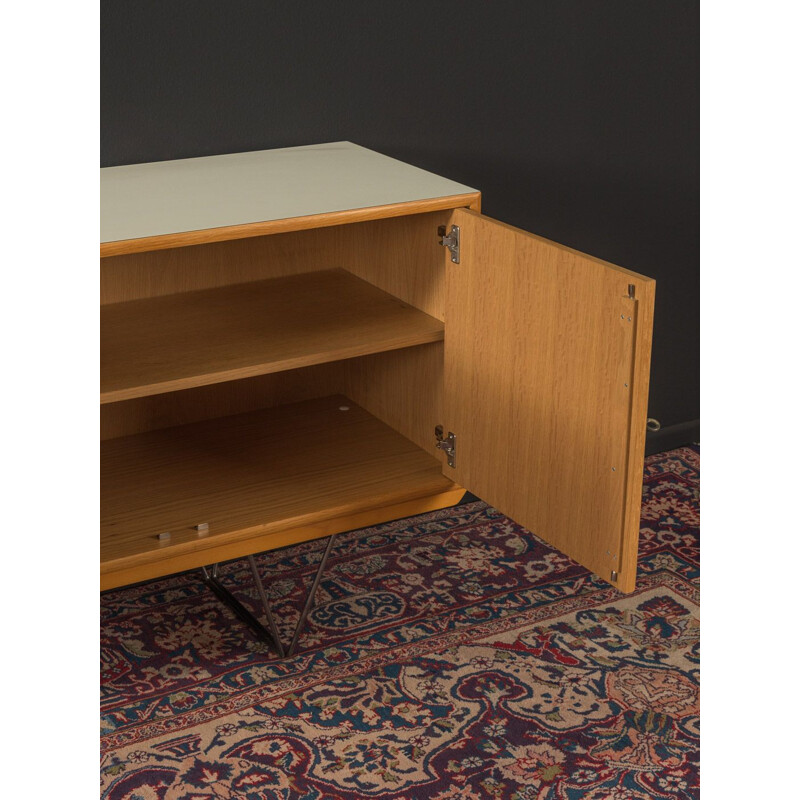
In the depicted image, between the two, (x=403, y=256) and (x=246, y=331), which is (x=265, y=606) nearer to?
(x=246, y=331)

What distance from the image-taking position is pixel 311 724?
204cm

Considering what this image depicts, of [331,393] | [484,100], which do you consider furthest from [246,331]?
[484,100]

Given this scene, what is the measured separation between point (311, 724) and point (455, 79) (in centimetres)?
152

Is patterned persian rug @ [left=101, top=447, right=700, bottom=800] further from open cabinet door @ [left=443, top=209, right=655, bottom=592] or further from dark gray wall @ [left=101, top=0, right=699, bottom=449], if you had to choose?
dark gray wall @ [left=101, top=0, right=699, bottom=449]

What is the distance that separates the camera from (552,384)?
168 cm

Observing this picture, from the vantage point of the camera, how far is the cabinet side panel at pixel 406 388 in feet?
6.82

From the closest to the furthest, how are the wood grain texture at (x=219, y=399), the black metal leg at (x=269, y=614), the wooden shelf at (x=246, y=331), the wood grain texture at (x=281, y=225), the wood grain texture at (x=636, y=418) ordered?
the wood grain texture at (x=636, y=418)
the wood grain texture at (x=281, y=225)
the wooden shelf at (x=246, y=331)
the black metal leg at (x=269, y=614)
the wood grain texture at (x=219, y=399)

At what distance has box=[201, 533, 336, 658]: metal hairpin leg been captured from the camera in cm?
220

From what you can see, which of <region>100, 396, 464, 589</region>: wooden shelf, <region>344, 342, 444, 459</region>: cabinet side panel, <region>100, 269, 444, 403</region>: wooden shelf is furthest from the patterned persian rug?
<region>100, 269, 444, 403</region>: wooden shelf

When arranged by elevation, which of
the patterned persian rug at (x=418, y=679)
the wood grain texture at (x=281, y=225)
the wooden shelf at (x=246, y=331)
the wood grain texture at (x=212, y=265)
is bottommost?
the patterned persian rug at (x=418, y=679)

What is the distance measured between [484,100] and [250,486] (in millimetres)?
1165

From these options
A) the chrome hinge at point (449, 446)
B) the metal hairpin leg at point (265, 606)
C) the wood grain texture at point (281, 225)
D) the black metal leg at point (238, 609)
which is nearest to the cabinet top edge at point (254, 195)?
the wood grain texture at point (281, 225)

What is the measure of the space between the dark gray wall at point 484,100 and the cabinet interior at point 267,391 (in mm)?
288

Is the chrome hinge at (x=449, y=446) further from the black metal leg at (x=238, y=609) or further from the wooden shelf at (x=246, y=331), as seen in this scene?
the black metal leg at (x=238, y=609)
